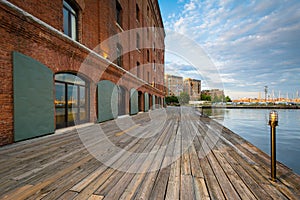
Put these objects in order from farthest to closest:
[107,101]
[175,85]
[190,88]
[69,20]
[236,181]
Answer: [190,88] < [175,85] < [107,101] < [69,20] < [236,181]

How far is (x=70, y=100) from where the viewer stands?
6.77 metres

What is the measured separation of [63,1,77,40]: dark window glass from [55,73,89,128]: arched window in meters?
2.09

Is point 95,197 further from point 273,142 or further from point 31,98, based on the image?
point 31,98

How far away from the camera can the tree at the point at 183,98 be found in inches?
2816

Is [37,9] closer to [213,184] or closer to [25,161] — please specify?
[25,161]

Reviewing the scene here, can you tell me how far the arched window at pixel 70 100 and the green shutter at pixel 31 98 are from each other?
940 mm

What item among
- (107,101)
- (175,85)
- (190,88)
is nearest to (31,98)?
(107,101)

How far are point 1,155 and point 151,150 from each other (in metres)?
3.32

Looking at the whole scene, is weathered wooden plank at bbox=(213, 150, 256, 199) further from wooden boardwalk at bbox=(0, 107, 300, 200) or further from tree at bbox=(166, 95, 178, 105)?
tree at bbox=(166, 95, 178, 105)

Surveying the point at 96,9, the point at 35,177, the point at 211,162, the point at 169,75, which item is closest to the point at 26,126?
the point at 35,177

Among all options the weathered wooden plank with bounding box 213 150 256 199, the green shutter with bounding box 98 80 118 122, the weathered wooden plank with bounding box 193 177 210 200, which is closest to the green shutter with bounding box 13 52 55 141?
the green shutter with bounding box 98 80 118 122

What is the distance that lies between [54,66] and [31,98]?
4.86 feet

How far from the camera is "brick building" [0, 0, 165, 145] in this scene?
4.02 metres

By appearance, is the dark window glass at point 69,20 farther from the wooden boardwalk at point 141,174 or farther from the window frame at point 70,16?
the wooden boardwalk at point 141,174
